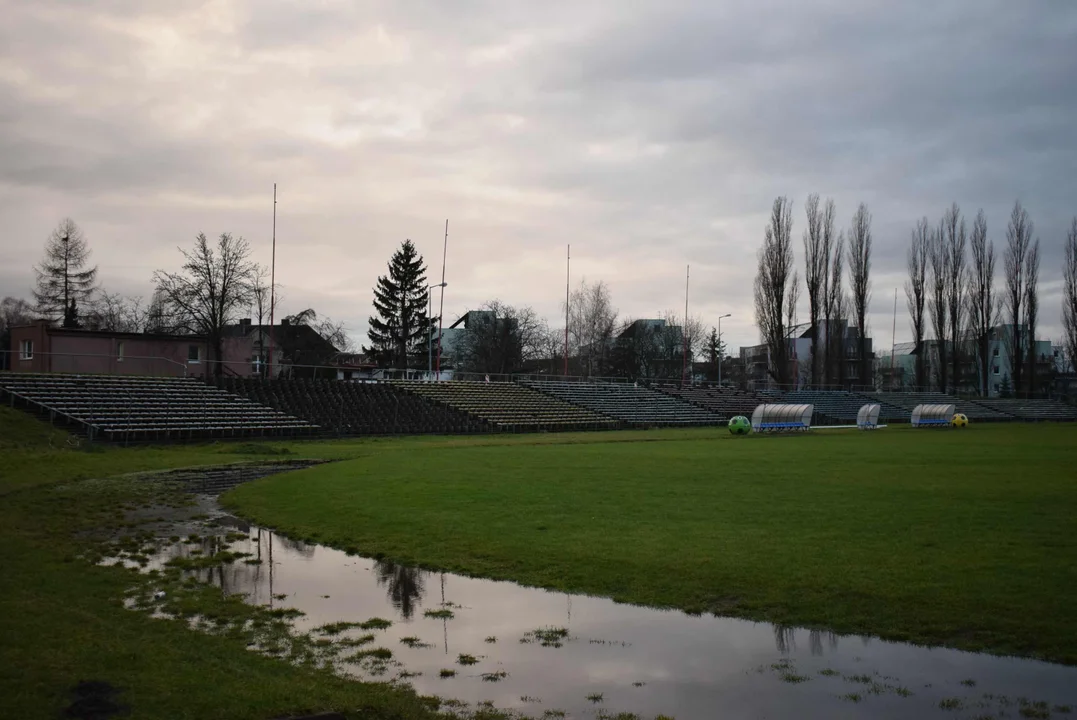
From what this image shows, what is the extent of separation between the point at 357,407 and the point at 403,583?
41.1 metres

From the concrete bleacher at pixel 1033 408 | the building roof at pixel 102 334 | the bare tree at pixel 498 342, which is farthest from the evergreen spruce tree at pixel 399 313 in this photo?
the concrete bleacher at pixel 1033 408

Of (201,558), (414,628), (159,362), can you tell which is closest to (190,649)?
(414,628)

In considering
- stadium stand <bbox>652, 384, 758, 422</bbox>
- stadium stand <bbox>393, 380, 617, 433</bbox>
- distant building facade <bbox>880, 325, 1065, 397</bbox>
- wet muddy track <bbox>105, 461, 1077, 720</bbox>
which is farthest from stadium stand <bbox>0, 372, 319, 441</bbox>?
distant building facade <bbox>880, 325, 1065, 397</bbox>

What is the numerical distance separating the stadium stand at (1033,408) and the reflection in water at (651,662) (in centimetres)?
8382

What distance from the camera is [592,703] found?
7012mm

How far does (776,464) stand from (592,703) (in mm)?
21913

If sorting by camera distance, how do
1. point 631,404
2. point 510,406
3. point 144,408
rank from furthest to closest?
point 631,404
point 510,406
point 144,408

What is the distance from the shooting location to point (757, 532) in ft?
46.3

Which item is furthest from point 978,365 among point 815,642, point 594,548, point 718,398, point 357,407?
point 815,642

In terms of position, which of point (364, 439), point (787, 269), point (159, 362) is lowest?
point (364, 439)

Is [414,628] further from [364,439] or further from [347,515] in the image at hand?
[364,439]

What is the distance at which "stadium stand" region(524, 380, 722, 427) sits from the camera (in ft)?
214

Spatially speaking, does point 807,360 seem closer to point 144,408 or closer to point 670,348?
point 670,348

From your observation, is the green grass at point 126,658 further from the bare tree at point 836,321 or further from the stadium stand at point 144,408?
the bare tree at point 836,321
